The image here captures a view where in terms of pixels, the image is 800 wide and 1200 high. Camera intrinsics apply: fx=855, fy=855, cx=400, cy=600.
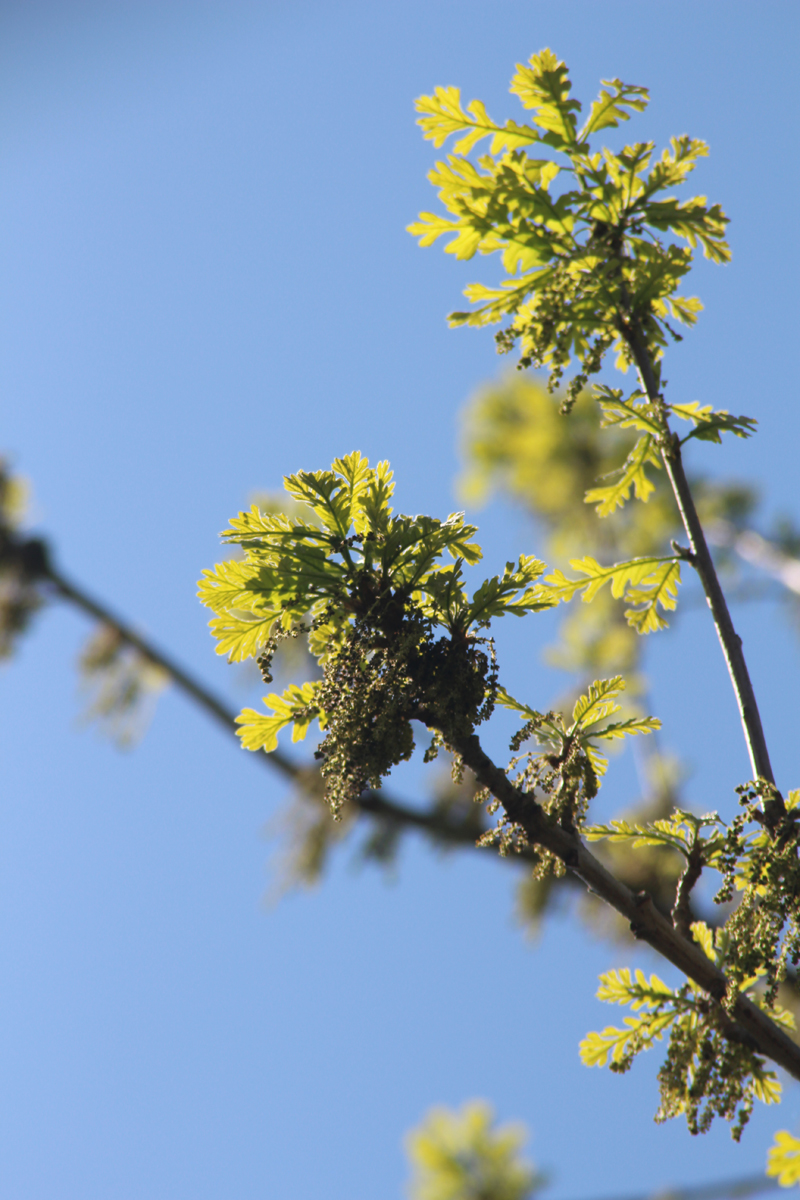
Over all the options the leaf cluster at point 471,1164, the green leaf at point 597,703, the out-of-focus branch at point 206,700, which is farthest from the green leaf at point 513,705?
the leaf cluster at point 471,1164

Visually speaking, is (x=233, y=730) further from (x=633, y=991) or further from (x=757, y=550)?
(x=757, y=550)

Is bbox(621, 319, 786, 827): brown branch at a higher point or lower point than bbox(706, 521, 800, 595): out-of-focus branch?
lower

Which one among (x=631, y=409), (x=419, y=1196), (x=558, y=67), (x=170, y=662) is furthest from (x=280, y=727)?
(x=419, y=1196)

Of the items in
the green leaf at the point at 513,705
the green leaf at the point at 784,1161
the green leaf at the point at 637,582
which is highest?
the green leaf at the point at 637,582

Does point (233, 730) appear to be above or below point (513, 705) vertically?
above

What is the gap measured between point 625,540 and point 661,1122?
498 inches

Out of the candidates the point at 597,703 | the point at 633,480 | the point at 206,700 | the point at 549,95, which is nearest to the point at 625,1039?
the point at 597,703

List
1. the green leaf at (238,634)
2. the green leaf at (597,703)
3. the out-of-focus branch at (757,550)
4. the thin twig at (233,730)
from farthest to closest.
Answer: the out-of-focus branch at (757,550), the thin twig at (233,730), the green leaf at (238,634), the green leaf at (597,703)

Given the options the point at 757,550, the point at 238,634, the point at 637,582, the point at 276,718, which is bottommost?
the point at 276,718

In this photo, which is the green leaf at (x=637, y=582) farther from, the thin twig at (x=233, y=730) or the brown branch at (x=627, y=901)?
the thin twig at (x=233, y=730)

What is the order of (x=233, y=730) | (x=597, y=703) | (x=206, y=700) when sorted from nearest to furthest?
(x=597, y=703)
(x=233, y=730)
(x=206, y=700)

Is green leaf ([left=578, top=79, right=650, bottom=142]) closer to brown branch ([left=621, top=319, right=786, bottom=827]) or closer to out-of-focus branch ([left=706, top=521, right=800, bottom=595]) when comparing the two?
brown branch ([left=621, top=319, right=786, bottom=827])

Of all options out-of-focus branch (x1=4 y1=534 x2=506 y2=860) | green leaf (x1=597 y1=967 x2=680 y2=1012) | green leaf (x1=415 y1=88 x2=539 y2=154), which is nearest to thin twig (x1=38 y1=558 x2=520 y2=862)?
out-of-focus branch (x1=4 y1=534 x2=506 y2=860)

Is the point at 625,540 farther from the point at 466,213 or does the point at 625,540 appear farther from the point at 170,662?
the point at 466,213
